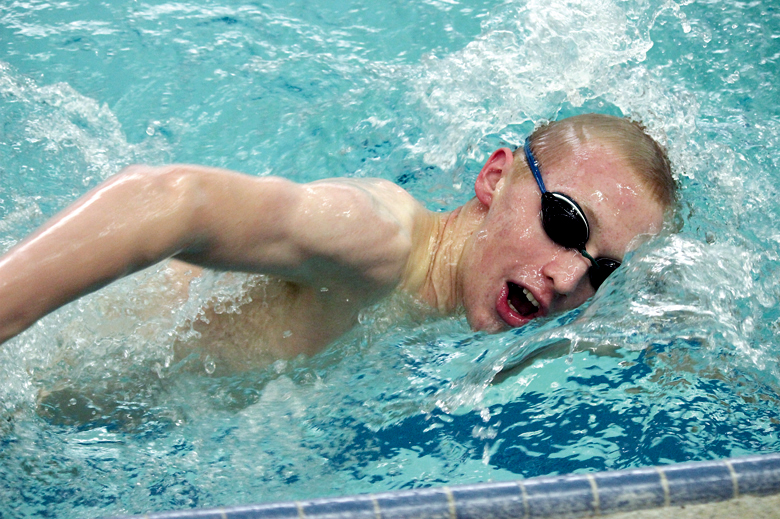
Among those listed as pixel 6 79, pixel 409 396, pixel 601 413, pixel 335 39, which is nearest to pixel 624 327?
pixel 601 413

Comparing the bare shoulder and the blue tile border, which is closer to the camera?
the blue tile border

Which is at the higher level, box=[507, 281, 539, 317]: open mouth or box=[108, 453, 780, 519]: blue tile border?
box=[108, 453, 780, 519]: blue tile border

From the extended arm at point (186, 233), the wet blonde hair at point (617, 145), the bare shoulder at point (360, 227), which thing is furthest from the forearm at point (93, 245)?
the wet blonde hair at point (617, 145)

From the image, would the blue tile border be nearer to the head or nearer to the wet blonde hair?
the head

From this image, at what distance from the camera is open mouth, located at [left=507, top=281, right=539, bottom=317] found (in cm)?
237

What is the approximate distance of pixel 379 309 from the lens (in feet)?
7.48

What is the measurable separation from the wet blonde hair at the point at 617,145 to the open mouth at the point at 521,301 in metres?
0.45

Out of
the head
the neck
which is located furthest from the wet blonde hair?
the neck

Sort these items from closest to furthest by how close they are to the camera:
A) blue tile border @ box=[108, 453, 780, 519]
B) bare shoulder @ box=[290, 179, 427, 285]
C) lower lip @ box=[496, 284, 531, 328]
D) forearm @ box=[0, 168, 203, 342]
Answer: forearm @ box=[0, 168, 203, 342] < blue tile border @ box=[108, 453, 780, 519] < bare shoulder @ box=[290, 179, 427, 285] < lower lip @ box=[496, 284, 531, 328]

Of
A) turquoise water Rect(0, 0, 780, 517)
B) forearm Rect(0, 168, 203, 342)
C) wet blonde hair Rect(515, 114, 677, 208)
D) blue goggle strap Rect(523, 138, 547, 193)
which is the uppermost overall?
forearm Rect(0, 168, 203, 342)

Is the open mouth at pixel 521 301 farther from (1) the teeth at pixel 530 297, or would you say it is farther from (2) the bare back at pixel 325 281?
(2) the bare back at pixel 325 281

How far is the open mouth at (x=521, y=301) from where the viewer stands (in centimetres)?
237

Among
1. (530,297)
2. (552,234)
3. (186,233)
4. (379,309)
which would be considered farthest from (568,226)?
(186,233)

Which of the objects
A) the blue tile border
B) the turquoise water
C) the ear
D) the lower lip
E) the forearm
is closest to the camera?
the forearm
